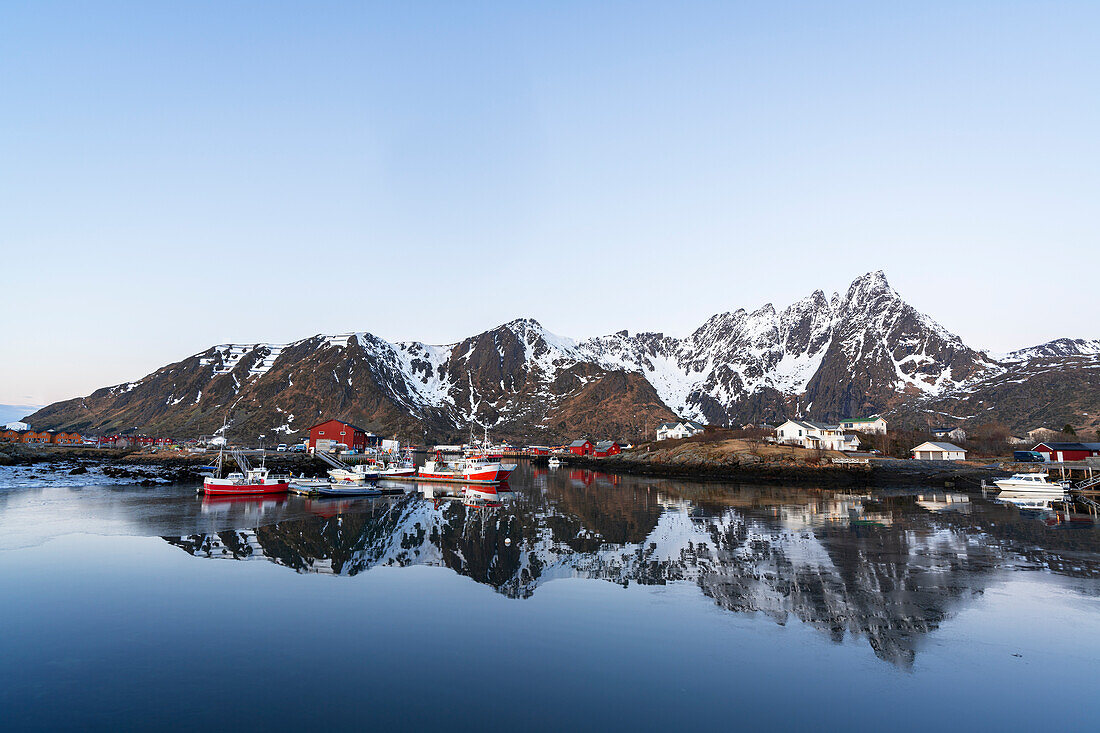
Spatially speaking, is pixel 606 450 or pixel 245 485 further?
pixel 606 450

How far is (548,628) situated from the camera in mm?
16453

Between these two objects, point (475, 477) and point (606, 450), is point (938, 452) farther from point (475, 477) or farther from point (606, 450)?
point (475, 477)

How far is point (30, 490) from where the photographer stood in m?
52.4

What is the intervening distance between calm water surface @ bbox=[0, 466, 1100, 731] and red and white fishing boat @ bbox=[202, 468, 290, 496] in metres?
20.0

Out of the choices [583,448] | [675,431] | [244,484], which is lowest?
[583,448]

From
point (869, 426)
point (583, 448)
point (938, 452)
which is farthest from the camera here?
point (583, 448)

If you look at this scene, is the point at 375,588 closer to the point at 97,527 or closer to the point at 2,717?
the point at 2,717

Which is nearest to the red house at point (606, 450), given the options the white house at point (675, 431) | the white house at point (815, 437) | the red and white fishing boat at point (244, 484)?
the white house at point (675, 431)

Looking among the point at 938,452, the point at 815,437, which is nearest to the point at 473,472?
the point at 815,437

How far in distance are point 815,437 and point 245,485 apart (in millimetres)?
95991

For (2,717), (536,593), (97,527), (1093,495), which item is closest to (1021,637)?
(536,593)

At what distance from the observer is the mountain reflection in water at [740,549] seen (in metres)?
19.1

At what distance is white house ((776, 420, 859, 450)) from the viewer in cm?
10606

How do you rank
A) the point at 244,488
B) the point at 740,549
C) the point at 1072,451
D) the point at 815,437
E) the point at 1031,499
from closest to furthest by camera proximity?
the point at 740,549 → the point at 1031,499 → the point at 244,488 → the point at 1072,451 → the point at 815,437
